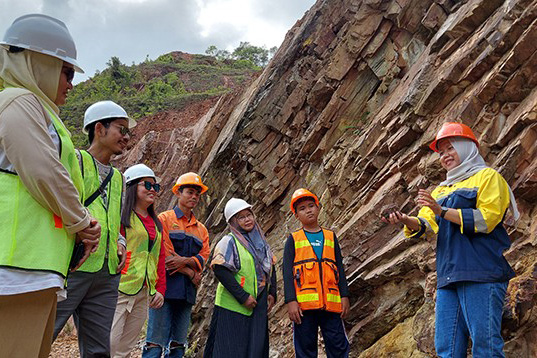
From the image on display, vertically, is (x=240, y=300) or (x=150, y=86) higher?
(x=150, y=86)

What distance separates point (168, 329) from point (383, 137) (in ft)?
15.4

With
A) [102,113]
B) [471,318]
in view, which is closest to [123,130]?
[102,113]

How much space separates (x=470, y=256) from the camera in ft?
13.7

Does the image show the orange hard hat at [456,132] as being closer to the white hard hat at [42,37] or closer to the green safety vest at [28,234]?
the white hard hat at [42,37]

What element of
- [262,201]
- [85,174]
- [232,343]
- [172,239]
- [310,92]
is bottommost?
[232,343]

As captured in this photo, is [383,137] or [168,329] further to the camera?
[383,137]

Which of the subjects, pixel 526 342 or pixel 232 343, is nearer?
pixel 526 342

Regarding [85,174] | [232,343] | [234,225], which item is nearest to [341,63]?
[234,225]

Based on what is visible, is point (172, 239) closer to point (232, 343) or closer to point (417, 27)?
point (232, 343)

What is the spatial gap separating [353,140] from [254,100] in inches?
144

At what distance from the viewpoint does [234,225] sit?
644cm

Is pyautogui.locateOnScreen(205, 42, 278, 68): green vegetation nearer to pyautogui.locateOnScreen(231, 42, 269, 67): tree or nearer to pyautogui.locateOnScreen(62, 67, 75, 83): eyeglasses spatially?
pyautogui.locateOnScreen(231, 42, 269, 67): tree

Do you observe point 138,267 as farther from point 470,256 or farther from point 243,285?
point 470,256

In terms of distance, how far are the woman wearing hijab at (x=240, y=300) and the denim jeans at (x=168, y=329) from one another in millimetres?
553
